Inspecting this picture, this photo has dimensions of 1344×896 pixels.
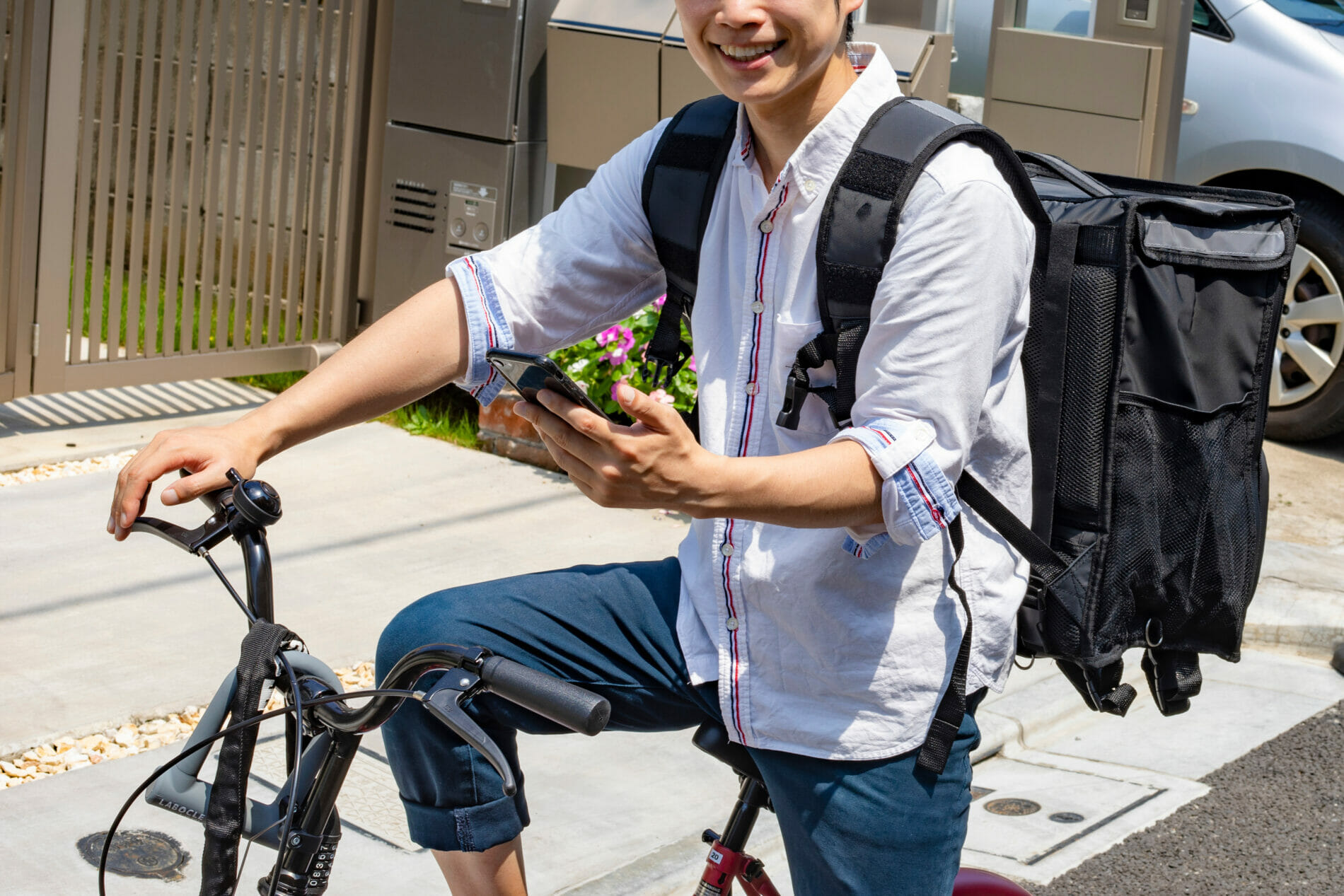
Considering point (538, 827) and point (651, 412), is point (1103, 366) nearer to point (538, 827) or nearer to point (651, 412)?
point (651, 412)

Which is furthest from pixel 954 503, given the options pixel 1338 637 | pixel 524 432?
pixel 524 432

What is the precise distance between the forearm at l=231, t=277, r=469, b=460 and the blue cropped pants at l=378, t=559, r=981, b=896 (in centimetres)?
26

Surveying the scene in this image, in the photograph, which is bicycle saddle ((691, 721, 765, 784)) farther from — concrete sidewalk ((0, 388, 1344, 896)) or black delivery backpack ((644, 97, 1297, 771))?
concrete sidewalk ((0, 388, 1344, 896))

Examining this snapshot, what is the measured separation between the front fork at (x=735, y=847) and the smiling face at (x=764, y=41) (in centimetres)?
94

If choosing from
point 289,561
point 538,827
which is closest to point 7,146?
point 289,561

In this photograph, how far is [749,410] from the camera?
1972 mm

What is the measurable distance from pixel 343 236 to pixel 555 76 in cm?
118

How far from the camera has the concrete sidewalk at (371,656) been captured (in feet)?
10.7

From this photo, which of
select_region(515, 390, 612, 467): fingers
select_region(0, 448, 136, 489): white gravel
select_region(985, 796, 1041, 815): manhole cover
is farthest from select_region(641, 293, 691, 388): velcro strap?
select_region(0, 448, 136, 489): white gravel

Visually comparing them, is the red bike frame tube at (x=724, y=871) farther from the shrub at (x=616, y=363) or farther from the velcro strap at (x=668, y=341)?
the shrub at (x=616, y=363)

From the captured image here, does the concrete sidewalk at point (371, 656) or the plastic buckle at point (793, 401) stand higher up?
the plastic buckle at point (793, 401)

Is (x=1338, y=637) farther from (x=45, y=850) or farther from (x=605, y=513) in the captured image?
(x=45, y=850)

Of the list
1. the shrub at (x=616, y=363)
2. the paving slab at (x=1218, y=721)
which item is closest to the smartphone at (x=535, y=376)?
the paving slab at (x=1218, y=721)

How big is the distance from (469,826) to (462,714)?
0.52m
